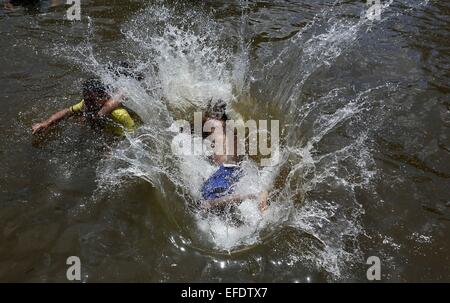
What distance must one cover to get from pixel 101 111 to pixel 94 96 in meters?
0.23

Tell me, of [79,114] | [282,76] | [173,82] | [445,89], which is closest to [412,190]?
[445,89]

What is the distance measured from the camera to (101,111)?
5.07m

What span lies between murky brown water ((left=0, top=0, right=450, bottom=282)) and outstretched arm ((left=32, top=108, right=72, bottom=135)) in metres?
0.17

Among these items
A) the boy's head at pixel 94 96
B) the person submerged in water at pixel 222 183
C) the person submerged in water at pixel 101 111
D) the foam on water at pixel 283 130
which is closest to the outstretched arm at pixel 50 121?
the person submerged in water at pixel 101 111

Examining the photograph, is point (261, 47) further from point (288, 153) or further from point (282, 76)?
point (288, 153)

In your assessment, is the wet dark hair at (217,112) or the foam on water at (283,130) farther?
the wet dark hair at (217,112)

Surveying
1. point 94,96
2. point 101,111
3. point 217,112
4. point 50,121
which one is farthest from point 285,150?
point 50,121

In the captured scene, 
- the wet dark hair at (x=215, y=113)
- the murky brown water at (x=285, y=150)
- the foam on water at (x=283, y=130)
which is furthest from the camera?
the wet dark hair at (x=215, y=113)

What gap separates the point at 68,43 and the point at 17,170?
355 centimetres

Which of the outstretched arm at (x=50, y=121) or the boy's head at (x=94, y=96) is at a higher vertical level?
the boy's head at (x=94, y=96)

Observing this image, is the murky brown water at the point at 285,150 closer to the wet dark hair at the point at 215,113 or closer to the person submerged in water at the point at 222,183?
the person submerged in water at the point at 222,183

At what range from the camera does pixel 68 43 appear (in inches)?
291

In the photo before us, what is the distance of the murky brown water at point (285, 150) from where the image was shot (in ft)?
12.6

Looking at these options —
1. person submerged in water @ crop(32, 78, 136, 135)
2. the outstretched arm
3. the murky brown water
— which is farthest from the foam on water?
the outstretched arm
